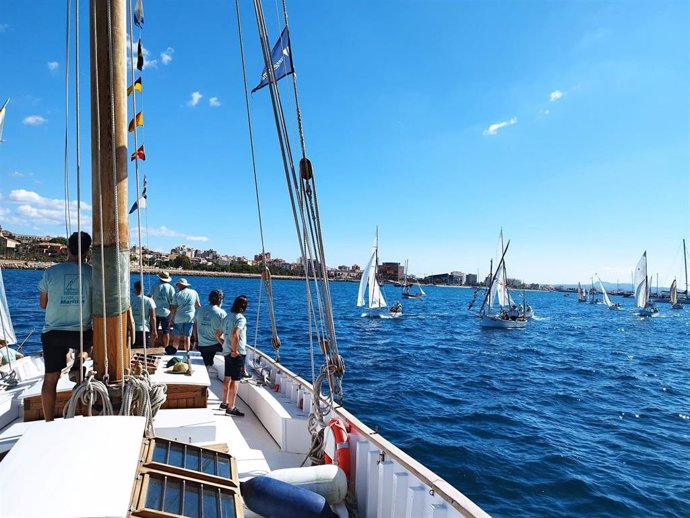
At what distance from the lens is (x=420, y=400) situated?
44.3 feet

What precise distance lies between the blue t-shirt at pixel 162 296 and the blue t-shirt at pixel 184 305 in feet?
1.02

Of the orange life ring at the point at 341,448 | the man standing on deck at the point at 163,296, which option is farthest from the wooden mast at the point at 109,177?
the man standing on deck at the point at 163,296

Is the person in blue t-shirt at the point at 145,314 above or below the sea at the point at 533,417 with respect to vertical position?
above

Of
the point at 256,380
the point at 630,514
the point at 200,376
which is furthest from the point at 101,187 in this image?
the point at 630,514

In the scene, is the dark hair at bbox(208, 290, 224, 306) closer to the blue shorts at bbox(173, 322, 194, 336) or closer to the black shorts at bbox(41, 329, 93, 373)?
the blue shorts at bbox(173, 322, 194, 336)

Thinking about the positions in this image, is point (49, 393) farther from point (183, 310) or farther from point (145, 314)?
point (183, 310)

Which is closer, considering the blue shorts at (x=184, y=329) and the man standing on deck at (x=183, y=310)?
the man standing on deck at (x=183, y=310)

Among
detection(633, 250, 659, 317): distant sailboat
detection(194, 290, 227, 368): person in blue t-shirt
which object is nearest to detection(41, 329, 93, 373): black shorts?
detection(194, 290, 227, 368): person in blue t-shirt

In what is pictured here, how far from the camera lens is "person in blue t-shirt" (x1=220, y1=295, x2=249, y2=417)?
19.0 feet

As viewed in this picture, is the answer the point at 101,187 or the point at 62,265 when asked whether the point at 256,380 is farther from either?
the point at 101,187

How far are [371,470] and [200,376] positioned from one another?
2.70 m

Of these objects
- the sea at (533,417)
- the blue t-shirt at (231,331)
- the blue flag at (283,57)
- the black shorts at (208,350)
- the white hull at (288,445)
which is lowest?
the sea at (533,417)

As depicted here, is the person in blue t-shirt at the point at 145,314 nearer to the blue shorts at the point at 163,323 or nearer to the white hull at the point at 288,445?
the blue shorts at the point at 163,323

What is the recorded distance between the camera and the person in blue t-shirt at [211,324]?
682cm
